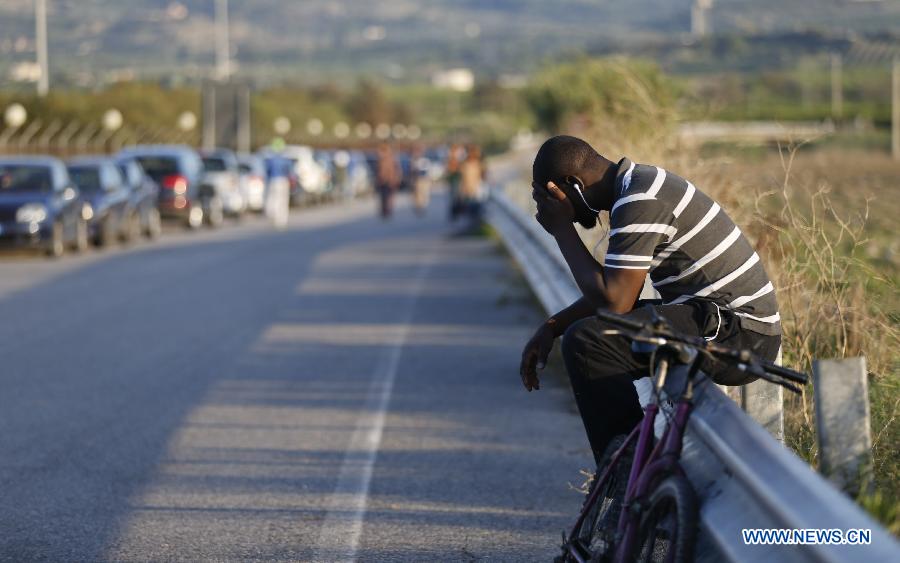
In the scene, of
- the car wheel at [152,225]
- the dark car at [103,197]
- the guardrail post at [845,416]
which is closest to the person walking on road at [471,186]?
the car wheel at [152,225]

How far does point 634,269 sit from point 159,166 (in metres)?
28.6

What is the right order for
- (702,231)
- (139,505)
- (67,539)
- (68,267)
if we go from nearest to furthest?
(702,231) → (67,539) → (139,505) → (68,267)

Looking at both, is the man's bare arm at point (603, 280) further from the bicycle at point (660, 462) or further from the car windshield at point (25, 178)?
the car windshield at point (25, 178)

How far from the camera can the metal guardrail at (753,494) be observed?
3.47m

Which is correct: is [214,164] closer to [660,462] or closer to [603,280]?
[603,280]

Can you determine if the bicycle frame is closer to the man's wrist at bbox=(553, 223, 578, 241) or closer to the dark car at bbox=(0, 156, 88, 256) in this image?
the man's wrist at bbox=(553, 223, 578, 241)

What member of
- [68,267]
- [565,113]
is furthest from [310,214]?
[68,267]

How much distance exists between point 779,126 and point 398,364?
360 cm

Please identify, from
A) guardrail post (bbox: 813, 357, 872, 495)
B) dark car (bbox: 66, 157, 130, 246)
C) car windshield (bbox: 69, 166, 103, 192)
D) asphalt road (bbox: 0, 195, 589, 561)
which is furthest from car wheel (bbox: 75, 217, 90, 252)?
guardrail post (bbox: 813, 357, 872, 495)

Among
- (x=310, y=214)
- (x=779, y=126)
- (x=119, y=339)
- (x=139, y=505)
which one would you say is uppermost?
(x=779, y=126)

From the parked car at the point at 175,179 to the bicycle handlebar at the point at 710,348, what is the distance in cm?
2837

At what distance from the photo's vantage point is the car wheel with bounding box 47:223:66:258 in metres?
23.2

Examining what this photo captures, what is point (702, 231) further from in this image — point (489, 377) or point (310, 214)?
point (310, 214)

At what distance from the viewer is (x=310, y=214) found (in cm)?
4325
